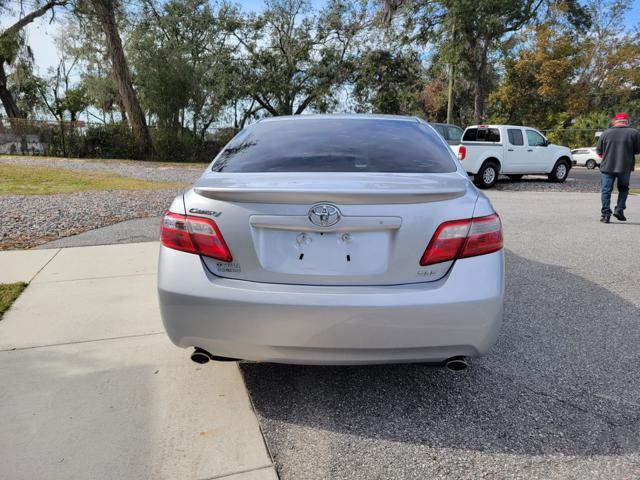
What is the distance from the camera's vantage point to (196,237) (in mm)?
2346

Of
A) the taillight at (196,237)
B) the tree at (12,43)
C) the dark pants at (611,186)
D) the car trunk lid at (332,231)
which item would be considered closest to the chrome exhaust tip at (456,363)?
the car trunk lid at (332,231)

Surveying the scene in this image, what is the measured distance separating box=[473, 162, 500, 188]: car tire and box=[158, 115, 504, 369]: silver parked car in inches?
517

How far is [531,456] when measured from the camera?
2.21 metres

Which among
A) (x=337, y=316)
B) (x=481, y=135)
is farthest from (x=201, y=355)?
(x=481, y=135)

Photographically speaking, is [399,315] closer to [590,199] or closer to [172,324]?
[172,324]

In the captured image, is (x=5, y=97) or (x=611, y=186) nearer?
(x=611, y=186)

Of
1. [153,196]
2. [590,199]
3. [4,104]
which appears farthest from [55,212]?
[4,104]

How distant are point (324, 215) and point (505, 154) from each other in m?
14.3

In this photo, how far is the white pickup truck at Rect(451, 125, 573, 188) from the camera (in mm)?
14578

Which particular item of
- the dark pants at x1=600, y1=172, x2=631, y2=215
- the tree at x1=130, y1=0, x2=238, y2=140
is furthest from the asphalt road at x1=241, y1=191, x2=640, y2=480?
the tree at x1=130, y1=0, x2=238, y2=140

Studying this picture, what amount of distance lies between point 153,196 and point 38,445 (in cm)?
931

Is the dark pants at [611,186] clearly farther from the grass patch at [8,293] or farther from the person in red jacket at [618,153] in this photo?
the grass patch at [8,293]

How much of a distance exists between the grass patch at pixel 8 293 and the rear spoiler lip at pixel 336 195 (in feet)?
9.04

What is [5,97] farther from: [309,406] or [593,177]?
[309,406]
